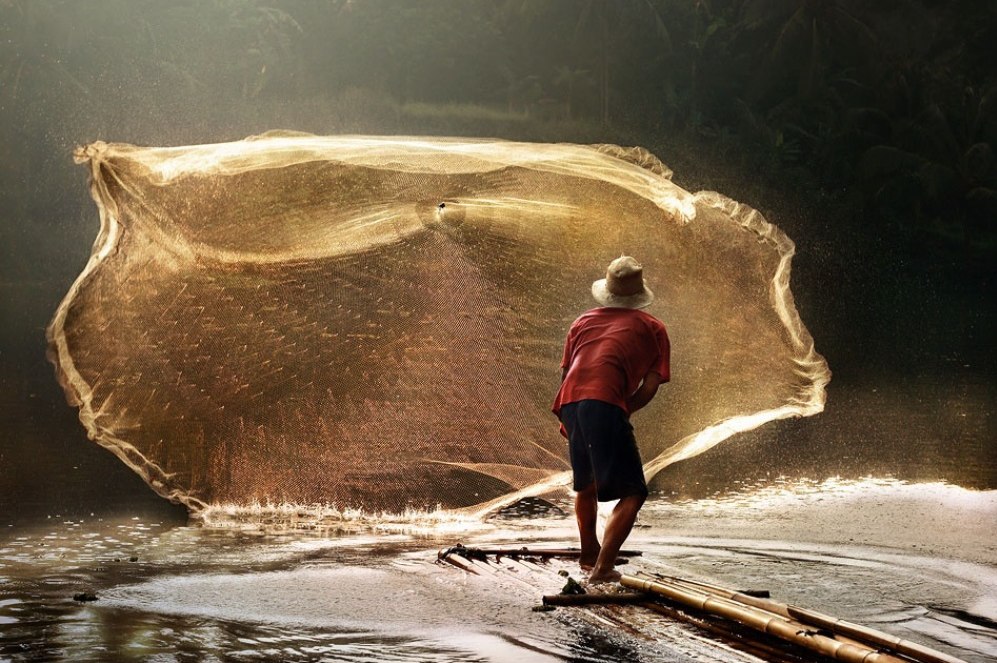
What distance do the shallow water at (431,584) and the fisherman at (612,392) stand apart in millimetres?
390

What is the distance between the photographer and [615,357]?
4.54 meters

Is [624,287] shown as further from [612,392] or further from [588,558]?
[588,558]

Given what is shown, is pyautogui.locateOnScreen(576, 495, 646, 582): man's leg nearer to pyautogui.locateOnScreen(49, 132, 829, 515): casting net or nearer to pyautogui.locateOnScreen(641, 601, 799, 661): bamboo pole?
pyautogui.locateOnScreen(641, 601, 799, 661): bamboo pole

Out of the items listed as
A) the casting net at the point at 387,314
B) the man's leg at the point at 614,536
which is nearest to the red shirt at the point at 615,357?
the man's leg at the point at 614,536

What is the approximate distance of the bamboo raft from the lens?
11.0 feet

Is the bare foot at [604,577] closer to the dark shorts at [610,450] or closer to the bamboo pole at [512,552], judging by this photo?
the dark shorts at [610,450]

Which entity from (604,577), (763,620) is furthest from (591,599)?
(763,620)

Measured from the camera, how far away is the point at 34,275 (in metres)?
24.9

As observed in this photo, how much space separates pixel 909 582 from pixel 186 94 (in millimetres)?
25118

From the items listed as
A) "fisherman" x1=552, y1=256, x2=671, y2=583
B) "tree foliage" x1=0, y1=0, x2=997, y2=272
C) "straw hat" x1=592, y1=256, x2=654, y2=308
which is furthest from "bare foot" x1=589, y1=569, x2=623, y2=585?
"tree foliage" x1=0, y1=0, x2=997, y2=272

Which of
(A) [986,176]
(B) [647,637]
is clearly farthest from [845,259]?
(B) [647,637]

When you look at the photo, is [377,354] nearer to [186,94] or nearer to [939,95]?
[186,94]

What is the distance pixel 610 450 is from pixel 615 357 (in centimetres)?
30

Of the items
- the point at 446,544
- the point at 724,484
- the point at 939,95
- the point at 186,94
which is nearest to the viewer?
the point at 446,544
